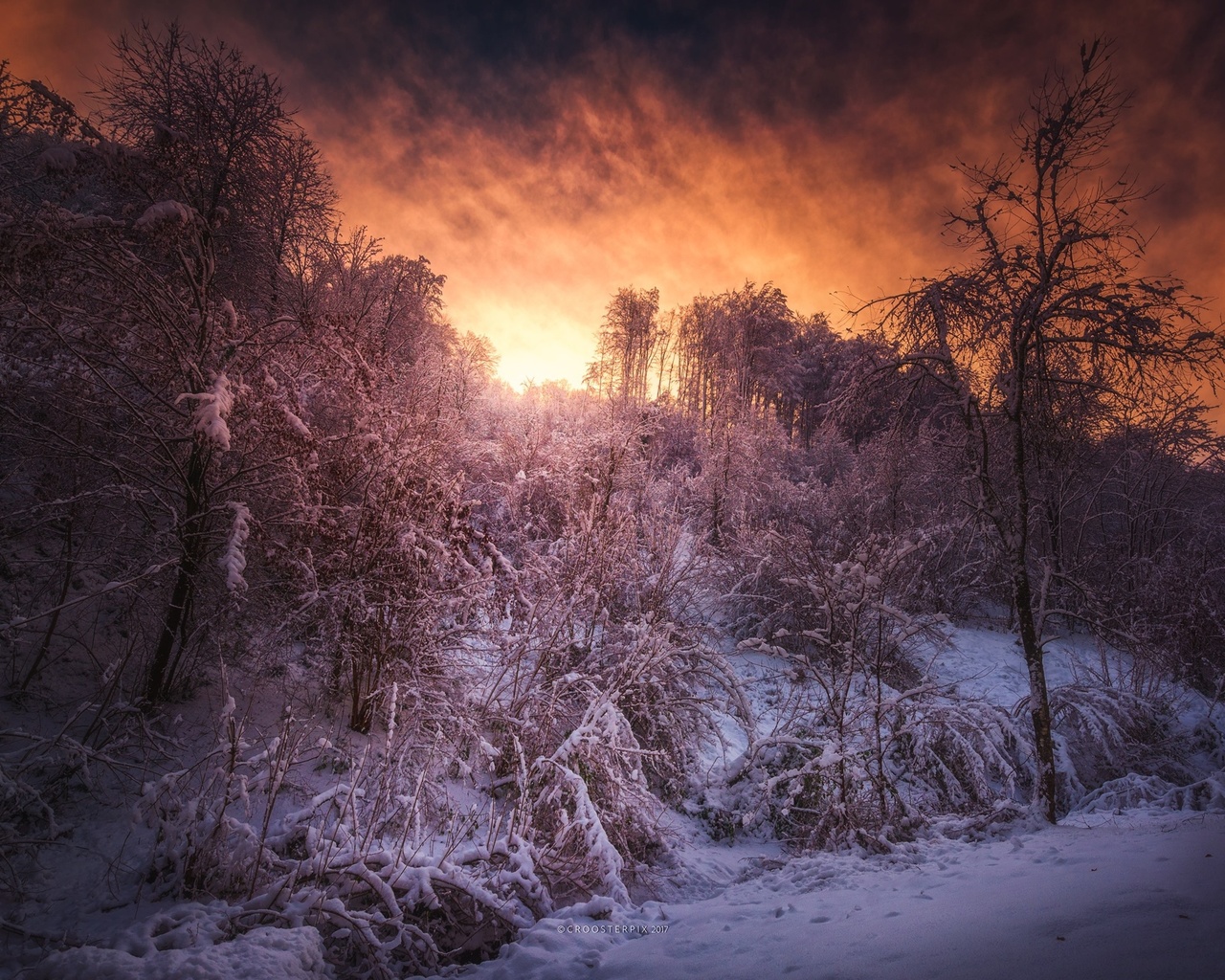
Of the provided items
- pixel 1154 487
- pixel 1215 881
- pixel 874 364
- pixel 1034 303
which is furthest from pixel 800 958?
pixel 1154 487

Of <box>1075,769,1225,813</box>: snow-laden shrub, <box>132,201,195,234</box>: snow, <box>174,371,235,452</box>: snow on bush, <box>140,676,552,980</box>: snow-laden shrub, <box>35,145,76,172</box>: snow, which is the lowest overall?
<box>1075,769,1225,813</box>: snow-laden shrub

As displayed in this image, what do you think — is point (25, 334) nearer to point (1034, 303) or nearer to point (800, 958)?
point (800, 958)

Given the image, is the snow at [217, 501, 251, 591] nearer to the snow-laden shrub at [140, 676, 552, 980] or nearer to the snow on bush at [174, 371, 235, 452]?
the snow on bush at [174, 371, 235, 452]

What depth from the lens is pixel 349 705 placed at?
5832 mm

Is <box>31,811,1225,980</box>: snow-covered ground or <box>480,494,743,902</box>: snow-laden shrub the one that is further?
<box>480,494,743,902</box>: snow-laden shrub

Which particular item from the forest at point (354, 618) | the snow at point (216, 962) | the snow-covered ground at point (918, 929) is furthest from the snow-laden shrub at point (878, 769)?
the snow at point (216, 962)

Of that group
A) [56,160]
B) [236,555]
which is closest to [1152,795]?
[236,555]

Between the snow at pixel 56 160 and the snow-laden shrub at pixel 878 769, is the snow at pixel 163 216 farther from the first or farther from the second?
the snow-laden shrub at pixel 878 769

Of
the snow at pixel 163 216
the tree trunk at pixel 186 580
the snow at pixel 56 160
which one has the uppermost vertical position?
the snow at pixel 56 160

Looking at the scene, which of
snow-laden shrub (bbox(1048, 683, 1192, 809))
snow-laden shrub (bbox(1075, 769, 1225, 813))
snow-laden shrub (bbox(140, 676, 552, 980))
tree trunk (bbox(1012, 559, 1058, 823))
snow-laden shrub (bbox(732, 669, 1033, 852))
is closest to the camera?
snow-laden shrub (bbox(140, 676, 552, 980))

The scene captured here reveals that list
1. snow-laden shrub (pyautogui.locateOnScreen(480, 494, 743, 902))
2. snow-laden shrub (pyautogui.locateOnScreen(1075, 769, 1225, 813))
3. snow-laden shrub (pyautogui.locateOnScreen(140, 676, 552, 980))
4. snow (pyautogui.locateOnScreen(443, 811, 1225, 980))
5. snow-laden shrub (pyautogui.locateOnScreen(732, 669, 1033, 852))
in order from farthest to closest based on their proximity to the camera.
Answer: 1. snow-laden shrub (pyautogui.locateOnScreen(1075, 769, 1225, 813))
2. snow-laden shrub (pyautogui.locateOnScreen(732, 669, 1033, 852))
3. snow-laden shrub (pyautogui.locateOnScreen(480, 494, 743, 902))
4. snow-laden shrub (pyautogui.locateOnScreen(140, 676, 552, 980))
5. snow (pyautogui.locateOnScreen(443, 811, 1225, 980))

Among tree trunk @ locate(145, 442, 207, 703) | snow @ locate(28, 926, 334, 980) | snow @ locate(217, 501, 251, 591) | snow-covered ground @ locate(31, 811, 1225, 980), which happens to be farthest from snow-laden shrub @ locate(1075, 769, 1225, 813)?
tree trunk @ locate(145, 442, 207, 703)

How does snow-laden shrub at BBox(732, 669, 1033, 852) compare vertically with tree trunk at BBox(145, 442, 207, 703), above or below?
below

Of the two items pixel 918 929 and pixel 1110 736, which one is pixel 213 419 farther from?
pixel 1110 736
